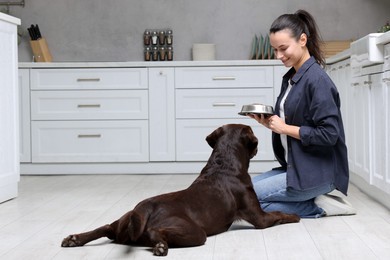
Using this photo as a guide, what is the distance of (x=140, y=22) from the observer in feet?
21.8

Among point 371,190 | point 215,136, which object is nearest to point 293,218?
point 215,136

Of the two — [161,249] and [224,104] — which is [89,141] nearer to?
[224,104]

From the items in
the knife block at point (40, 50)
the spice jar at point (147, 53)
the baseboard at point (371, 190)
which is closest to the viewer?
the baseboard at point (371, 190)

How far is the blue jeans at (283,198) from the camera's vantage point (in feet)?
11.2

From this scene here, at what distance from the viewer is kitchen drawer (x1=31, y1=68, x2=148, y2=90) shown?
5.98m

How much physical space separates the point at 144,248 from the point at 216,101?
10.9 feet

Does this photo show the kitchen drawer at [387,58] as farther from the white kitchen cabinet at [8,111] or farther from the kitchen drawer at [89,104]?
the kitchen drawer at [89,104]

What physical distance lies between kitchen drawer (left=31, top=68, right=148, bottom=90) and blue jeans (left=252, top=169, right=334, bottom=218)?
8.60ft

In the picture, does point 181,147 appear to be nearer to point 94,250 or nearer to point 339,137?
point 339,137

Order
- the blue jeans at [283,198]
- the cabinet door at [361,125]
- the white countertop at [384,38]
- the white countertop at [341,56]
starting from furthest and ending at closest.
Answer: the white countertop at [341,56] < the cabinet door at [361,125] < the white countertop at [384,38] < the blue jeans at [283,198]

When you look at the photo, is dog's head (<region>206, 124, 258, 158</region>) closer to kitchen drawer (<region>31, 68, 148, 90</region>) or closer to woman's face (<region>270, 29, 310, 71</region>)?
woman's face (<region>270, 29, 310, 71</region>)

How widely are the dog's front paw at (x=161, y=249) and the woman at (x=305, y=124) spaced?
93 centimetres

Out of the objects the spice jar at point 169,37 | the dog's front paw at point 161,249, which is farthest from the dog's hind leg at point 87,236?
the spice jar at point 169,37

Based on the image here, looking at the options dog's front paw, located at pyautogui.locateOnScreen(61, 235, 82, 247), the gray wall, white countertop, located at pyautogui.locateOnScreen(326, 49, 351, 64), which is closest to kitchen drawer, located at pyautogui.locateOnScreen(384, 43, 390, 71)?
white countertop, located at pyautogui.locateOnScreen(326, 49, 351, 64)
